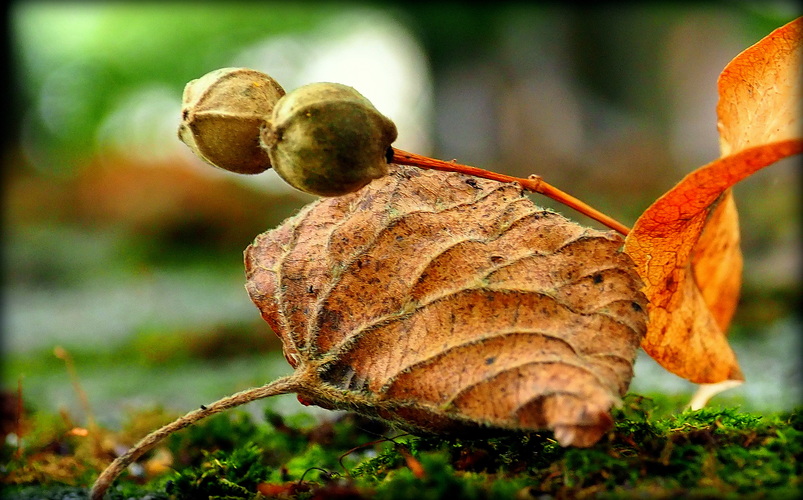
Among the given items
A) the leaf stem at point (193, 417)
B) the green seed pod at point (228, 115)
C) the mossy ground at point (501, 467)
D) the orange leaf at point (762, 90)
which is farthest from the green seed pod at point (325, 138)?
the orange leaf at point (762, 90)

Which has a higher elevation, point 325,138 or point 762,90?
point 762,90

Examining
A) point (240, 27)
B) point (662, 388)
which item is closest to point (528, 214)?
point (662, 388)

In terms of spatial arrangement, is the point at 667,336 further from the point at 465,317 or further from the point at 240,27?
the point at 240,27

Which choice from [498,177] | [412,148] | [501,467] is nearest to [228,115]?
[498,177]

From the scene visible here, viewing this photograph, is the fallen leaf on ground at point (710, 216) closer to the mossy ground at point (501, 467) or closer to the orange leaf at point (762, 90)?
the orange leaf at point (762, 90)

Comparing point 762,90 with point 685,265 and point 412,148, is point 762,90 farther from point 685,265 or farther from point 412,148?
point 412,148
